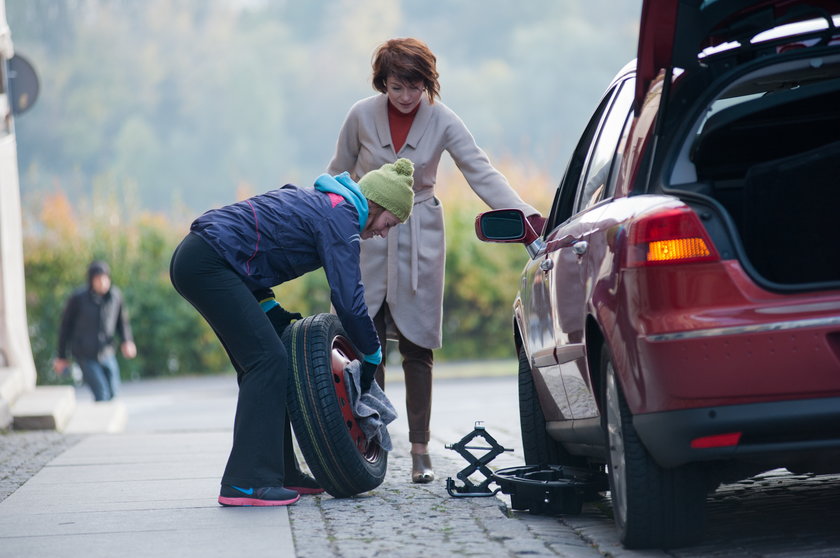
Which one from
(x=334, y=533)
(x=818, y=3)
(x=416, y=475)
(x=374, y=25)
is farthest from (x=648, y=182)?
(x=374, y=25)

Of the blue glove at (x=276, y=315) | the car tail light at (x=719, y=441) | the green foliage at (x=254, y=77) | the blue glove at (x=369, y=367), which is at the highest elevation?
the green foliage at (x=254, y=77)

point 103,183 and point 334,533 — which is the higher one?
point 103,183

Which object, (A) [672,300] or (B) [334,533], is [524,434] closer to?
(B) [334,533]

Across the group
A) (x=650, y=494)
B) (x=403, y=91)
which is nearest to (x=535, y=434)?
(x=650, y=494)

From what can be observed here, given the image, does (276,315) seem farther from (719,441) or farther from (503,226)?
(719,441)

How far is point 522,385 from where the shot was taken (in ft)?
20.8

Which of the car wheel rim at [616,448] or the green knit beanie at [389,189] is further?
the green knit beanie at [389,189]

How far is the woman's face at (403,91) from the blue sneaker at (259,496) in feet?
6.68

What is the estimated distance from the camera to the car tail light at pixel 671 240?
4305mm

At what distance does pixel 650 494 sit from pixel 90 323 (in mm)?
13903

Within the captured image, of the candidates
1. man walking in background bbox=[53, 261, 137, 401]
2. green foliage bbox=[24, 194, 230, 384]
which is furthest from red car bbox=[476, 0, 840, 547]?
green foliage bbox=[24, 194, 230, 384]

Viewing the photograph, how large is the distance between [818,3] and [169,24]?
88.4m

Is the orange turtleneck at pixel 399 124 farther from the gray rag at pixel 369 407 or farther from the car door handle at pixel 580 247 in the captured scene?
the car door handle at pixel 580 247

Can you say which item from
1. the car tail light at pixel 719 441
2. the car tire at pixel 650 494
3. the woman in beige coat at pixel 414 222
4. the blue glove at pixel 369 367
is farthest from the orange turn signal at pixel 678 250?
the woman in beige coat at pixel 414 222
